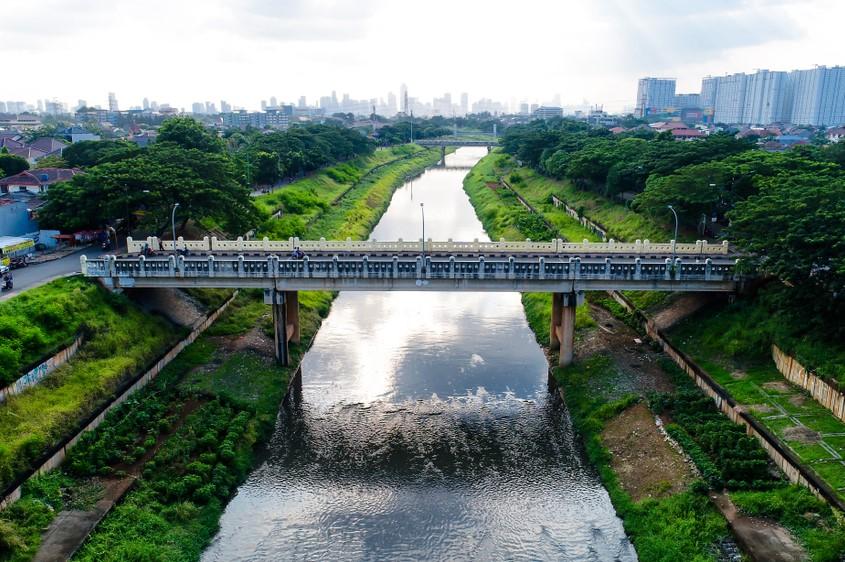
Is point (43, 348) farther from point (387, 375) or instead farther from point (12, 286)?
point (387, 375)

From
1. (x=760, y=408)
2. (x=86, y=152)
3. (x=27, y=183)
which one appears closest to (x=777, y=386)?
(x=760, y=408)

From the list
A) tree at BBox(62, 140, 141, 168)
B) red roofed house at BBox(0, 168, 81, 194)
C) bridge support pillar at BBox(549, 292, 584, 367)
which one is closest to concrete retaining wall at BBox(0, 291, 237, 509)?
bridge support pillar at BBox(549, 292, 584, 367)

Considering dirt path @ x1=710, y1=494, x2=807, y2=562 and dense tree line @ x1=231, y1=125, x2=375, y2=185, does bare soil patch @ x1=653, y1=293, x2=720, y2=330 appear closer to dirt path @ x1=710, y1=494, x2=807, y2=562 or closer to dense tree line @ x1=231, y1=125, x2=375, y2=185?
dirt path @ x1=710, y1=494, x2=807, y2=562

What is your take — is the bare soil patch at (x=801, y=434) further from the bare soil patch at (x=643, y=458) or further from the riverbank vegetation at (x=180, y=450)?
the riverbank vegetation at (x=180, y=450)

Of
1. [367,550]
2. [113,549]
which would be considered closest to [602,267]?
[367,550]

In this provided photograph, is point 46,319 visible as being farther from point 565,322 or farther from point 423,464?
point 565,322

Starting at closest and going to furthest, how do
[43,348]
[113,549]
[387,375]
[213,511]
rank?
[113,549] < [213,511] < [43,348] < [387,375]
